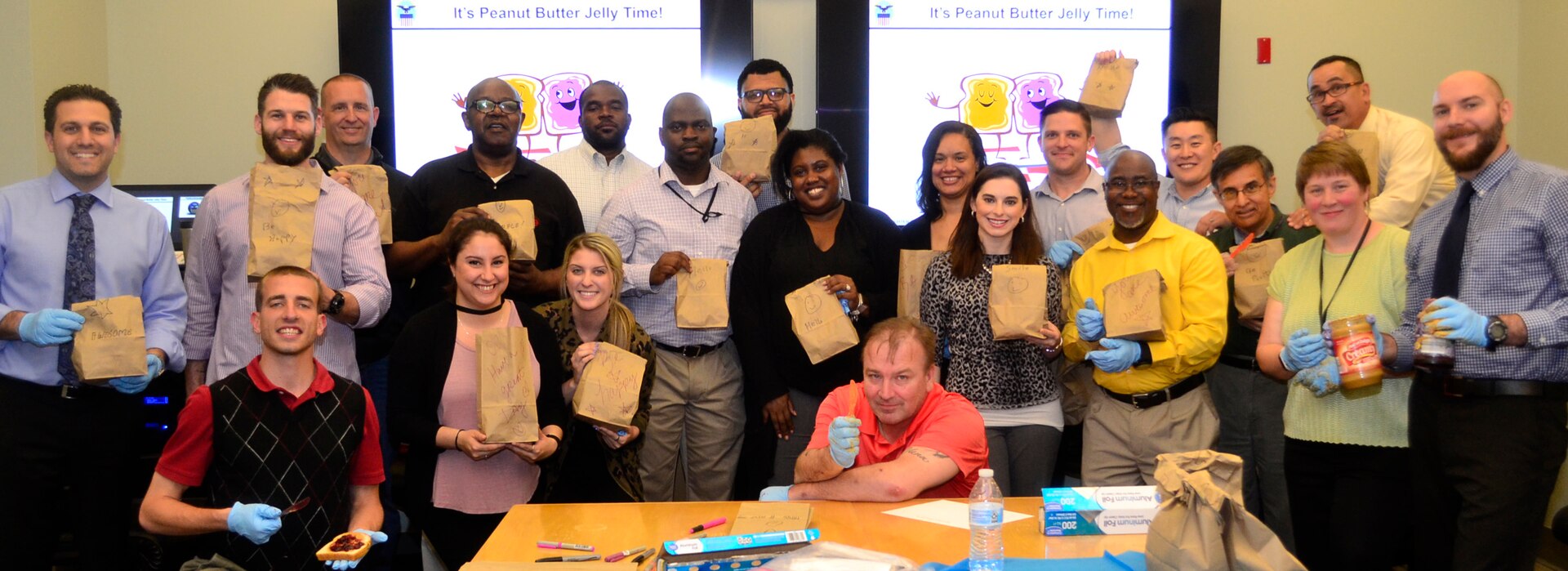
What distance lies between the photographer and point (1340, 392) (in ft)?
10.9

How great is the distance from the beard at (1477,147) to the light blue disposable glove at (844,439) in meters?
1.82

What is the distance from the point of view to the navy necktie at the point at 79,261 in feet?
12.1

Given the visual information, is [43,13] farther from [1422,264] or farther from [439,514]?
[1422,264]

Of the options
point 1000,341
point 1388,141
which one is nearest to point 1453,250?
point 1000,341

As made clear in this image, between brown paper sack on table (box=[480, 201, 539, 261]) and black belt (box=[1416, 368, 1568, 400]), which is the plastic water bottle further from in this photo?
brown paper sack on table (box=[480, 201, 539, 261])

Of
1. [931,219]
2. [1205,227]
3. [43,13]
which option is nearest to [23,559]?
[43,13]

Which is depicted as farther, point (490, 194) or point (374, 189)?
point (490, 194)

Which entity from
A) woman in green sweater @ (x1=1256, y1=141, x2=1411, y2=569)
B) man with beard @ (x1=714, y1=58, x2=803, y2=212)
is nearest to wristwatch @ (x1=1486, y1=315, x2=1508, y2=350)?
woman in green sweater @ (x1=1256, y1=141, x2=1411, y2=569)

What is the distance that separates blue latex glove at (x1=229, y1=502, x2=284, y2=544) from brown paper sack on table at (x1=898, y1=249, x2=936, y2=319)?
2.15 metres

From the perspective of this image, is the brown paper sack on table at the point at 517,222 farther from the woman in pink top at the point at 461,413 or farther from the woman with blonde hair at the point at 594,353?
the woman in pink top at the point at 461,413

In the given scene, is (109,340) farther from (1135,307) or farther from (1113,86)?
(1113,86)

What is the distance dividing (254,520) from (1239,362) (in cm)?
319

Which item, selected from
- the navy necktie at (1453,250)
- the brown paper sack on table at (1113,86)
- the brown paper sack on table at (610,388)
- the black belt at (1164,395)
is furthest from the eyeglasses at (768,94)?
the navy necktie at (1453,250)

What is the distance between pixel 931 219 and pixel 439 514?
80.2 inches
